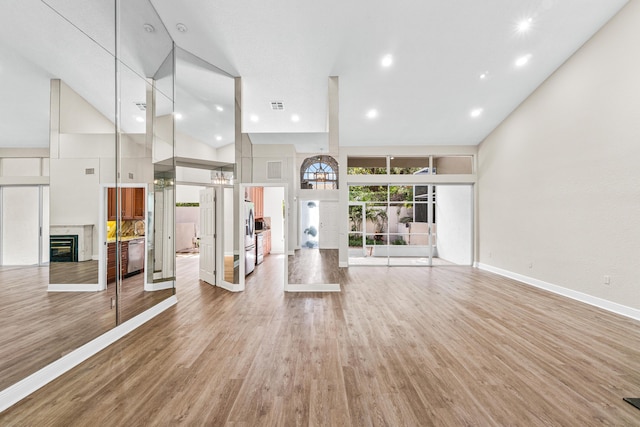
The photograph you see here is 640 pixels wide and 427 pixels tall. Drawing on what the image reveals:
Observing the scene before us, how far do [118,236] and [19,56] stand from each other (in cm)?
184

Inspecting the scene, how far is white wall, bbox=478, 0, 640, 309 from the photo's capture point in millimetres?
3814

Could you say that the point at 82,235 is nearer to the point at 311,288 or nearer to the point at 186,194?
the point at 311,288

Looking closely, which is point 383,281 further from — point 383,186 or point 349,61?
point 349,61

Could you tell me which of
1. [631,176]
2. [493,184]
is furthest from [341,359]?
[493,184]

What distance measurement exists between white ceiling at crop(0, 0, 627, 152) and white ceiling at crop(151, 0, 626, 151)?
0.02 meters

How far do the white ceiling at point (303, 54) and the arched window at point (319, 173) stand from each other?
1.28 meters

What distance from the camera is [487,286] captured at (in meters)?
5.38

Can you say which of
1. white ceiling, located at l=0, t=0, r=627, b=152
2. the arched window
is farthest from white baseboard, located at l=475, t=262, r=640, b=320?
the arched window

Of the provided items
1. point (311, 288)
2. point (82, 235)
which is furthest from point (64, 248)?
point (311, 288)

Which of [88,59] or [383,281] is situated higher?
[88,59]

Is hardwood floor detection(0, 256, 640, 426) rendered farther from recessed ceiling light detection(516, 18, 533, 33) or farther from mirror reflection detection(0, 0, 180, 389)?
recessed ceiling light detection(516, 18, 533, 33)

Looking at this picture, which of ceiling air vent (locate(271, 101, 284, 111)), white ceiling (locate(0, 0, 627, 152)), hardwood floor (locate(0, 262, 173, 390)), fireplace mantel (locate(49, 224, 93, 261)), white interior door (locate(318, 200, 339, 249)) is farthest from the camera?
white interior door (locate(318, 200, 339, 249))

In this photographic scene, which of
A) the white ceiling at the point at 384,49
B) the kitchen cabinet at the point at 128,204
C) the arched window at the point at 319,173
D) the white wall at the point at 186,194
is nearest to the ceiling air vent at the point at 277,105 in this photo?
the white ceiling at the point at 384,49

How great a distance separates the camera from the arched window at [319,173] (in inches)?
269
